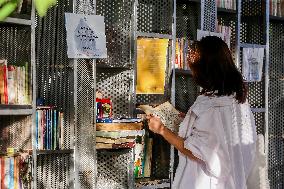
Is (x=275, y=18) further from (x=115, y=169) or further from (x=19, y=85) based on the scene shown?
(x=19, y=85)

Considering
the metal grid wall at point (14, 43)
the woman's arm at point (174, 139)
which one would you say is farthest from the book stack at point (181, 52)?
the metal grid wall at point (14, 43)

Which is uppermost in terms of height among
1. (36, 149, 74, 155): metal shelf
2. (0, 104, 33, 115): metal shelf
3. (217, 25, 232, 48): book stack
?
(217, 25, 232, 48): book stack

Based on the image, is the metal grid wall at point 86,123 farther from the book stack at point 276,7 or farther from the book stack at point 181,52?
the book stack at point 276,7

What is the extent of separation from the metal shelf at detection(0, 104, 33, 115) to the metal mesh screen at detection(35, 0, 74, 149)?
398mm

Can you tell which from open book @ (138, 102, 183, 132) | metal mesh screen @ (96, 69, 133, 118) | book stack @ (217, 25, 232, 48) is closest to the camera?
open book @ (138, 102, 183, 132)

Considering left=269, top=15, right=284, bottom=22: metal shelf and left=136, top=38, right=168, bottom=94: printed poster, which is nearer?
left=136, top=38, right=168, bottom=94: printed poster

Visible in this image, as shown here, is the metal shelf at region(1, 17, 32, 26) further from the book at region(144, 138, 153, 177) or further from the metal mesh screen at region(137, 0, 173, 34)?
the book at region(144, 138, 153, 177)

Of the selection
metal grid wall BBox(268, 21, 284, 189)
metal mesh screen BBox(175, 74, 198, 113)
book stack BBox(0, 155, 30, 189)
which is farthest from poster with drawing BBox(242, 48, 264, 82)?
book stack BBox(0, 155, 30, 189)

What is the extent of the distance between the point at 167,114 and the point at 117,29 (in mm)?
692

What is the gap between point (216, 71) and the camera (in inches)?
119

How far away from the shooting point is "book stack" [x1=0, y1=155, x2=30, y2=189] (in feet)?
9.77

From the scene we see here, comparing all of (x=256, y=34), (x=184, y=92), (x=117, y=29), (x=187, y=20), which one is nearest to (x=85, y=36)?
(x=117, y=29)

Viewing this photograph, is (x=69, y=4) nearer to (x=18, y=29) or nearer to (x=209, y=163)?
(x=18, y=29)

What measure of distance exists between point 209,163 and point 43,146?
1.07 m
